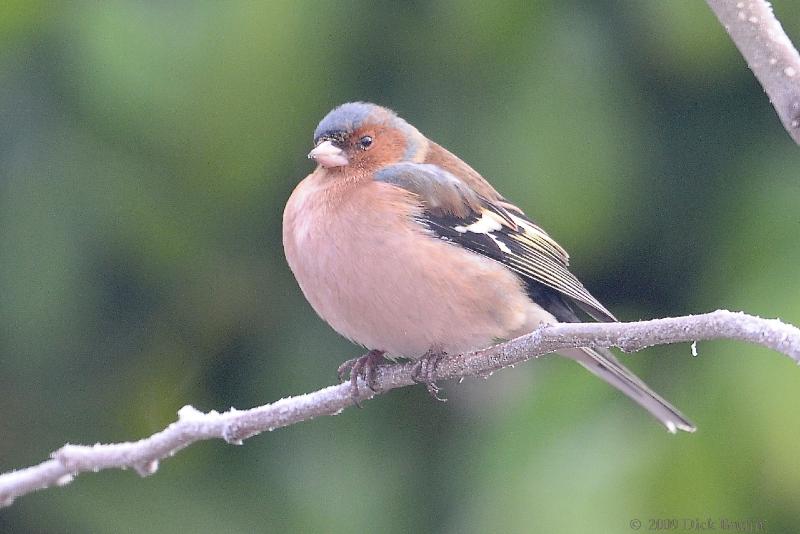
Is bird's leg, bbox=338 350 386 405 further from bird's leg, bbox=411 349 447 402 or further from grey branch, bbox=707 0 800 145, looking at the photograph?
grey branch, bbox=707 0 800 145

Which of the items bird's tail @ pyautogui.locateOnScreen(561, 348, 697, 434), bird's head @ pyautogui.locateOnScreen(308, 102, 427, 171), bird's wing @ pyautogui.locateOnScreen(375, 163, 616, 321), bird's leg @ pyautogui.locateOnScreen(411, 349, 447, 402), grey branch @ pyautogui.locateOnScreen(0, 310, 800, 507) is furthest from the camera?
bird's head @ pyautogui.locateOnScreen(308, 102, 427, 171)

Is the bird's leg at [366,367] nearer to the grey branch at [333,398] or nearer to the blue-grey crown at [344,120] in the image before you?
the grey branch at [333,398]

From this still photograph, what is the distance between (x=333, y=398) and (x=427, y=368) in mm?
418

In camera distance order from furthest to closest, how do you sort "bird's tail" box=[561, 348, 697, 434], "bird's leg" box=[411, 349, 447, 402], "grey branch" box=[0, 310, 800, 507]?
"bird's tail" box=[561, 348, 697, 434] < "bird's leg" box=[411, 349, 447, 402] < "grey branch" box=[0, 310, 800, 507]

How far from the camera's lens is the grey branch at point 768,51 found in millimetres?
1902

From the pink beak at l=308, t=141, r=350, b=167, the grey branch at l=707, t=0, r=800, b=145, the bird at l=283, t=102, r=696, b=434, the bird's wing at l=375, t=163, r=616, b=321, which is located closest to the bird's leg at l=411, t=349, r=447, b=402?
the bird at l=283, t=102, r=696, b=434

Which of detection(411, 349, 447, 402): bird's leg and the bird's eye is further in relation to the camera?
the bird's eye

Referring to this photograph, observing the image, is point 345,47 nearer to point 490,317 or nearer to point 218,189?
point 218,189

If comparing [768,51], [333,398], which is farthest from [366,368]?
[768,51]

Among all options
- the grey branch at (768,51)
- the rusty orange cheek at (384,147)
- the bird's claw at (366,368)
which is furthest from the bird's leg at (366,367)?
the grey branch at (768,51)

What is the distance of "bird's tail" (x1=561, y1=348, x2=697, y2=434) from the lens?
3111 mm

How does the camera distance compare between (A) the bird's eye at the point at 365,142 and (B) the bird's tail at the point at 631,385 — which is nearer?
(B) the bird's tail at the point at 631,385

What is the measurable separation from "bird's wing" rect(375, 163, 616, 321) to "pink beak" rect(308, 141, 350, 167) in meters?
0.12

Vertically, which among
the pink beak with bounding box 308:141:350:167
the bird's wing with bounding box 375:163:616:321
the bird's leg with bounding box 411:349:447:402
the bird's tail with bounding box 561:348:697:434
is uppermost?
the pink beak with bounding box 308:141:350:167
